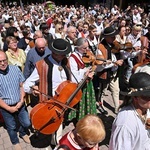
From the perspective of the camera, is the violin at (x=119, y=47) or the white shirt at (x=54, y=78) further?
the violin at (x=119, y=47)

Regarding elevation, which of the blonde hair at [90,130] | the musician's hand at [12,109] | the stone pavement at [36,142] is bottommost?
the stone pavement at [36,142]

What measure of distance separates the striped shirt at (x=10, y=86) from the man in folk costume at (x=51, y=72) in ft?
0.59

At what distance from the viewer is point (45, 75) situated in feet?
11.1

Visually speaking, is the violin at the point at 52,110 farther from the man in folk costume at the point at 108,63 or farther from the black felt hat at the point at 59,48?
the man in folk costume at the point at 108,63

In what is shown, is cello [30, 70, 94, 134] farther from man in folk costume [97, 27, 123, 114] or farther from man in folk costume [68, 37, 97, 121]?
man in folk costume [97, 27, 123, 114]

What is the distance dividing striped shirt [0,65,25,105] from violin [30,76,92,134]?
1.99 feet

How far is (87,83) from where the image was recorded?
389cm

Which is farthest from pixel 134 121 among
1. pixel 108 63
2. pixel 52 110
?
pixel 108 63

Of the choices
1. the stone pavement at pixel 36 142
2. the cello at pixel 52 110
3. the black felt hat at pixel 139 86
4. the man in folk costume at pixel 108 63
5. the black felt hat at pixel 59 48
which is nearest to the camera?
the black felt hat at pixel 139 86

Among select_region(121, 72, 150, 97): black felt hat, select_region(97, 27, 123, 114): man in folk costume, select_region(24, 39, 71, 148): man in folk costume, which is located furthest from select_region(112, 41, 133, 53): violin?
select_region(121, 72, 150, 97): black felt hat

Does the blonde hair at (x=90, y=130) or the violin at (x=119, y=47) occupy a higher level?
the violin at (x=119, y=47)

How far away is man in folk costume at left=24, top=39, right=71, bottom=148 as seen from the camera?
11.0 feet

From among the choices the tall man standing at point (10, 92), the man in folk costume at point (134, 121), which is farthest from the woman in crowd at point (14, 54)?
the man in folk costume at point (134, 121)

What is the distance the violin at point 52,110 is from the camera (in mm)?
3004
